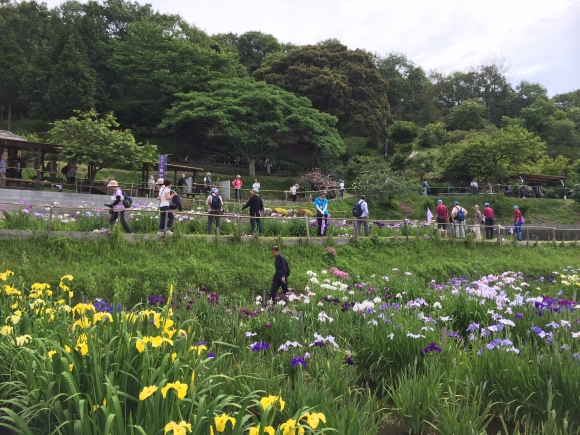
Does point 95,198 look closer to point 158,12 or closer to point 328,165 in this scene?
point 328,165

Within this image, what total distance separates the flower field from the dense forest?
78.1ft

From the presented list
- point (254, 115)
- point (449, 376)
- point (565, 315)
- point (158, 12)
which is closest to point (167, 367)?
point (449, 376)

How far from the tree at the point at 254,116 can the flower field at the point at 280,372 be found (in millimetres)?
23394

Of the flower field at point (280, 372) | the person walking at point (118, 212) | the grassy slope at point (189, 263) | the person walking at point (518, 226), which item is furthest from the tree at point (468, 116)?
the flower field at point (280, 372)

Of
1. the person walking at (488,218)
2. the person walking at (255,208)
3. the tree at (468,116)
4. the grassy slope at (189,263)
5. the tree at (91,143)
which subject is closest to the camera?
the grassy slope at (189,263)

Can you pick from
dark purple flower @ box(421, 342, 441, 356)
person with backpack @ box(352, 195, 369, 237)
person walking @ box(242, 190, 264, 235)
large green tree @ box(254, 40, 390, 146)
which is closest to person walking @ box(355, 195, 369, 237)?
person with backpack @ box(352, 195, 369, 237)

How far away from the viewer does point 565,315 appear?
4.60 meters

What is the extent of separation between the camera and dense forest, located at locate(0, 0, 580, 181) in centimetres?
2900

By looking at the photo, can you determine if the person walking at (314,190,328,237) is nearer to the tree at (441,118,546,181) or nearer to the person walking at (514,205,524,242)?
the person walking at (514,205,524,242)

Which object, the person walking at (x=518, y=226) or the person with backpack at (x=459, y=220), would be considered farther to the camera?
the person walking at (x=518, y=226)

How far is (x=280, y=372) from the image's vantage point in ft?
12.0

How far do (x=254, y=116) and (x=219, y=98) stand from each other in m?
2.75

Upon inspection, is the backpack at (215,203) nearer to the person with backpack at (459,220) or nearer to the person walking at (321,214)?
the person walking at (321,214)

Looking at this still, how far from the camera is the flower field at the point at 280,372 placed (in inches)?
90.3
